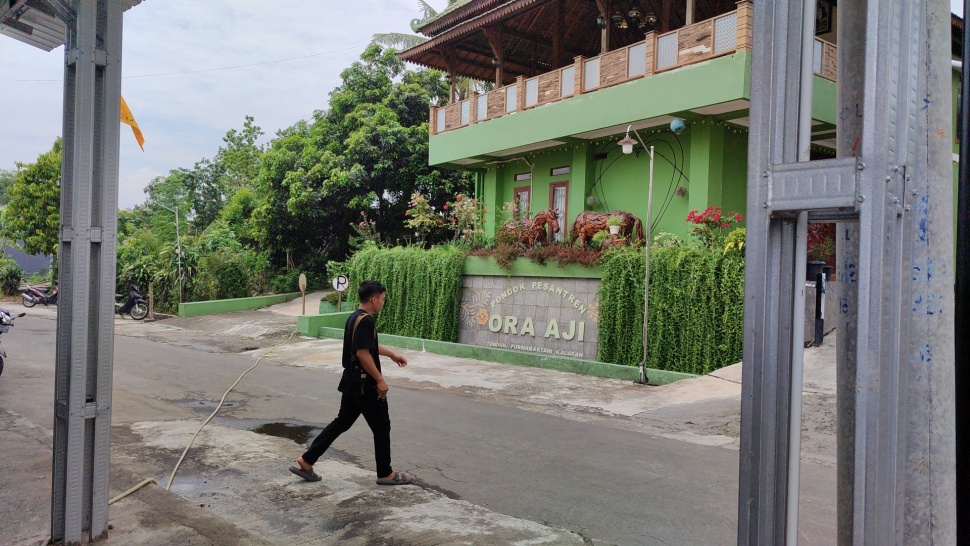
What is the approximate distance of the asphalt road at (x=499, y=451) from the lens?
504 cm

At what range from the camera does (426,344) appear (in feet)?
56.0

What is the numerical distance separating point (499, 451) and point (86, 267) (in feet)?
14.1

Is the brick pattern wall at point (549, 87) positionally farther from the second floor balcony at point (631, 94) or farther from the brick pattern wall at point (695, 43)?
the brick pattern wall at point (695, 43)

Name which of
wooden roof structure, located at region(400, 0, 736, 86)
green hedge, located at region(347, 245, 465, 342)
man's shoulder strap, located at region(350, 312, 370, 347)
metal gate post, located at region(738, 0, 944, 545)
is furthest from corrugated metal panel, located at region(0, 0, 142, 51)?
green hedge, located at region(347, 245, 465, 342)

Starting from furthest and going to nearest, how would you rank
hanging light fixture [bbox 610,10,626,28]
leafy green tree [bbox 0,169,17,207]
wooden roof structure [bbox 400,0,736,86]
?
leafy green tree [bbox 0,169,17,207] → wooden roof structure [bbox 400,0,736,86] → hanging light fixture [bbox 610,10,626,28]

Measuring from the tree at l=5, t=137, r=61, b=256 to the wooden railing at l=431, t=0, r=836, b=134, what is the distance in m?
23.9

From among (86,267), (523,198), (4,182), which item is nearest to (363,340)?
(86,267)

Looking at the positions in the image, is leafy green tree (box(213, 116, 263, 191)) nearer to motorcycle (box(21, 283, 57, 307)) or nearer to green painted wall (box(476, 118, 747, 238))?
motorcycle (box(21, 283, 57, 307))

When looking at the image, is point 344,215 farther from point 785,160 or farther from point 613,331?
point 785,160

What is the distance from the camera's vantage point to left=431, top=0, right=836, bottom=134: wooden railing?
12.9 m

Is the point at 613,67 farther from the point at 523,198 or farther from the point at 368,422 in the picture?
the point at 368,422

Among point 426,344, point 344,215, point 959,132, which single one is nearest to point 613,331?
point 426,344

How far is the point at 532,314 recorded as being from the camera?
52.6 feet

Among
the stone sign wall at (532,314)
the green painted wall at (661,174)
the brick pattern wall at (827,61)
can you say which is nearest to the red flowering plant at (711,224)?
the green painted wall at (661,174)
